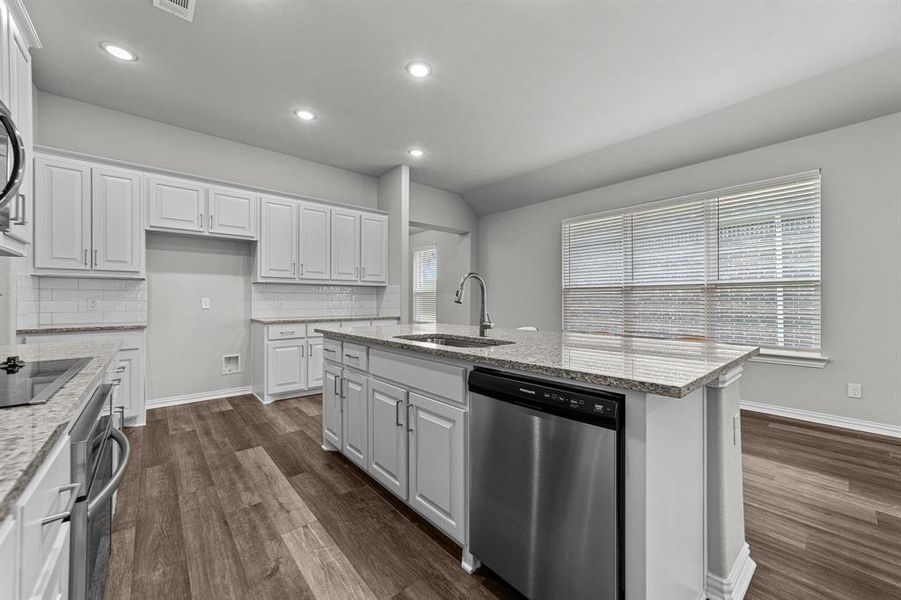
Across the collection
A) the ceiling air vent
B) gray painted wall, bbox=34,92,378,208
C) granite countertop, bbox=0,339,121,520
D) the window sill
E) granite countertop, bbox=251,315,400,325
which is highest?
the ceiling air vent

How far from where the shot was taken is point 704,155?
13.7 feet

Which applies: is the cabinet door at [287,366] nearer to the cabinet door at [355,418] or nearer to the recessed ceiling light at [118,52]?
the cabinet door at [355,418]

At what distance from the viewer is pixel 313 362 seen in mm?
4430

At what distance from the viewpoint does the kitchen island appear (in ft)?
3.72

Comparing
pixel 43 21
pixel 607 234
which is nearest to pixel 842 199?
pixel 607 234

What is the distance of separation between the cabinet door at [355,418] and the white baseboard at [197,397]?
2549 millimetres

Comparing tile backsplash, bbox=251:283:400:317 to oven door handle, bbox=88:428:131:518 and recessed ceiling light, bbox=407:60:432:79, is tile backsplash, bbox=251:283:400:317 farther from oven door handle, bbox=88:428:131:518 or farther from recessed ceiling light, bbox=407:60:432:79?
oven door handle, bbox=88:428:131:518

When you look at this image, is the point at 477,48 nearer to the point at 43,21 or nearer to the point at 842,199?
the point at 43,21

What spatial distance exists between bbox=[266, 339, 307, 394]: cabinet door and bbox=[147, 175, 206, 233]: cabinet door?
144cm

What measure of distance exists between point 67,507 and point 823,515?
3.17 m

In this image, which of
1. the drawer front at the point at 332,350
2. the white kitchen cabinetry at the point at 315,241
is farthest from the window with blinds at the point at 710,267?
the drawer front at the point at 332,350

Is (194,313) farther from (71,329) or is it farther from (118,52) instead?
(118,52)

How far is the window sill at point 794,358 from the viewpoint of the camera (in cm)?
353

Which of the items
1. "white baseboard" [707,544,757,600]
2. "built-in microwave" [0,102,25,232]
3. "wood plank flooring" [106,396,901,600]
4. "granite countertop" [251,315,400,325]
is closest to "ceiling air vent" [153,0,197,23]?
"built-in microwave" [0,102,25,232]
